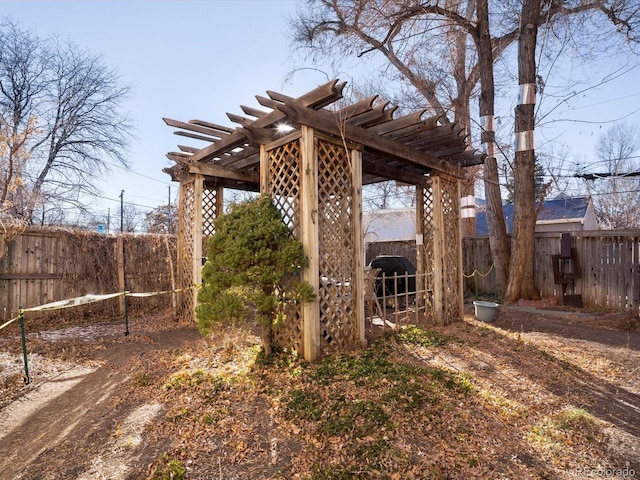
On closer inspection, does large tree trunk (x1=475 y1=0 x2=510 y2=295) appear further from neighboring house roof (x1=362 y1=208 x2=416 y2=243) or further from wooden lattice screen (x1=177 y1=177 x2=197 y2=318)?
neighboring house roof (x1=362 y1=208 x2=416 y2=243)

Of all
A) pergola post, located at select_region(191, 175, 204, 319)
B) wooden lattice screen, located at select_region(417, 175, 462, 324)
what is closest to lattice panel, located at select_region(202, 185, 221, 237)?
pergola post, located at select_region(191, 175, 204, 319)

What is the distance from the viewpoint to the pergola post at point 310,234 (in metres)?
3.80

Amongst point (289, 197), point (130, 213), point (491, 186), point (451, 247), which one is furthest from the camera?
point (130, 213)

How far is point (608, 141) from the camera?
68.5 feet

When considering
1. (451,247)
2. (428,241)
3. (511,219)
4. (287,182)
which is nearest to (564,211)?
(511,219)

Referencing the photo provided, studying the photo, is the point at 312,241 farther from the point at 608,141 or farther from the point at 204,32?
the point at 608,141

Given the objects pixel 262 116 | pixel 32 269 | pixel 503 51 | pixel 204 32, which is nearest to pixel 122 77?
pixel 204 32

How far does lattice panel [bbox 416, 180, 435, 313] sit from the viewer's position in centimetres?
601

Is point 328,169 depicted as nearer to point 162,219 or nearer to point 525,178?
point 525,178

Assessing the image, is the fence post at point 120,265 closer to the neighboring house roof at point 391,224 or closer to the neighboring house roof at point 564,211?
the neighboring house roof at point 391,224

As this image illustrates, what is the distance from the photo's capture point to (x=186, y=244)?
6207 millimetres

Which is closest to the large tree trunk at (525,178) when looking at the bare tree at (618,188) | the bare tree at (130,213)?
the bare tree at (618,188)

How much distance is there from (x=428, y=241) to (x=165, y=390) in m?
4.94

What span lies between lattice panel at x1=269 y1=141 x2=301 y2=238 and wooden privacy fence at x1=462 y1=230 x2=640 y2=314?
654cm
